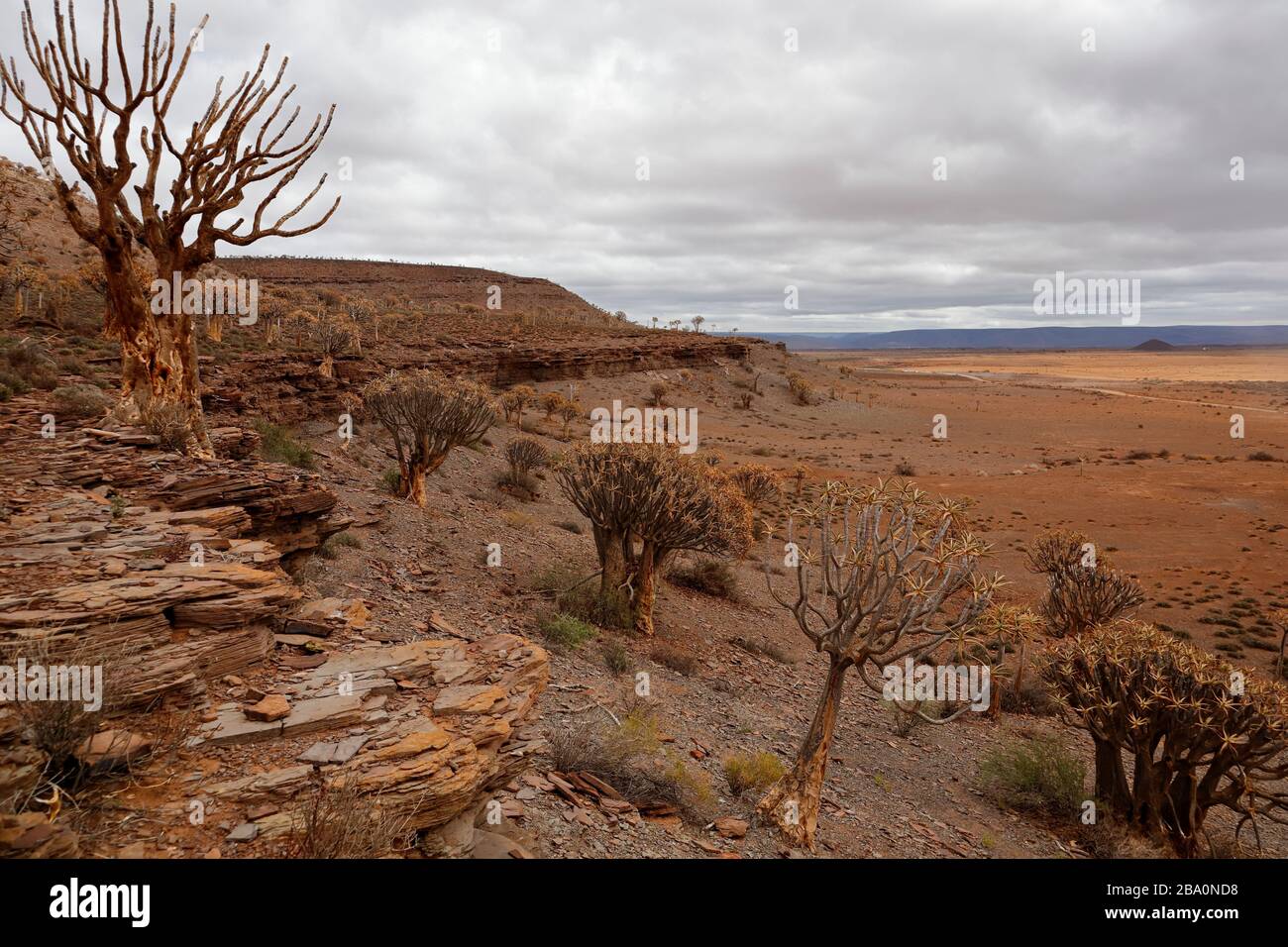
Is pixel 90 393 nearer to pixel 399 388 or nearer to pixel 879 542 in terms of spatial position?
pixel 399 388

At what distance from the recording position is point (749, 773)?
25.0 ft

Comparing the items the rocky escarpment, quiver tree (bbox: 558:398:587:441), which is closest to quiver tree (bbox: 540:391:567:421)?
quiver tree (bbox: 558:398:587:441)

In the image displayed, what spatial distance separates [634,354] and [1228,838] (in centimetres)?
4520

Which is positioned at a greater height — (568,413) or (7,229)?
(7,229)

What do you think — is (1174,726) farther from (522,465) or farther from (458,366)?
(458,366)

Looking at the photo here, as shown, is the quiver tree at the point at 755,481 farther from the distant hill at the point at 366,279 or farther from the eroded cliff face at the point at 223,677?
the distant hill at the point at 366,279

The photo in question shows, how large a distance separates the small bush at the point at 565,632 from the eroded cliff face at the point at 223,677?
400 cm

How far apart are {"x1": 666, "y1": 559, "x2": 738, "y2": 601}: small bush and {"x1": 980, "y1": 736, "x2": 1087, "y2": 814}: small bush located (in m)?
6.93

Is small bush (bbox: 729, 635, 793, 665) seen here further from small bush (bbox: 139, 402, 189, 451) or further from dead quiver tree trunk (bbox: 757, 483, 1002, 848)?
small bush (bbox: 139, 402, 189, 451)

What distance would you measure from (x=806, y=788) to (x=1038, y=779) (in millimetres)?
4396

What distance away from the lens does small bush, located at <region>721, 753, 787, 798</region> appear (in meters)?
7.56

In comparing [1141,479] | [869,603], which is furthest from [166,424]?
[1141,479]

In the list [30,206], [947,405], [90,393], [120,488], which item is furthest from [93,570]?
[947,405]

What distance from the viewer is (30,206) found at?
108 feet
